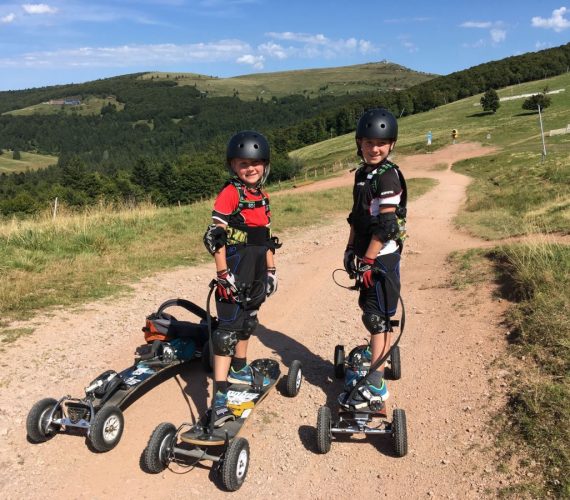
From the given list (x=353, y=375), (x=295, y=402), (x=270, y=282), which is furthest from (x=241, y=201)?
(x=295, y=402)

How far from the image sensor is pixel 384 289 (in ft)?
14.7

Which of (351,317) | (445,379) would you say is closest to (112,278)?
(351,317)

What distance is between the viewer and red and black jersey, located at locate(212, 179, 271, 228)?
14.1 feet

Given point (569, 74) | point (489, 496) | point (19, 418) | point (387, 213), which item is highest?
point (569, 74)

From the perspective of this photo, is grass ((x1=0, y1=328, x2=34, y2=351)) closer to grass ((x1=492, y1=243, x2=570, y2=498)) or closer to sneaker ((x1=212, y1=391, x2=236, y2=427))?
sneaker ((x1=212, y1=391, x2=236, y2=427))

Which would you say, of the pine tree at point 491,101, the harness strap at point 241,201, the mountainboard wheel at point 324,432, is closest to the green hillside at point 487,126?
the pine tree at point 491,101

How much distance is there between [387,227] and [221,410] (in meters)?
2.29

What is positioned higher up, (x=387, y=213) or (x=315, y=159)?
(x=315, y=159)

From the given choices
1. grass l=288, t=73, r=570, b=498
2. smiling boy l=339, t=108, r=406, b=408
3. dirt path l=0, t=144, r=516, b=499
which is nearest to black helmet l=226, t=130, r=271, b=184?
smiling boy l=339, t=108, r=406, b=408

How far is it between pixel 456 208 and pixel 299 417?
18486mm

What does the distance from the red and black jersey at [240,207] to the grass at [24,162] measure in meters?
178

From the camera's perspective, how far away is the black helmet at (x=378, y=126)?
169 inches

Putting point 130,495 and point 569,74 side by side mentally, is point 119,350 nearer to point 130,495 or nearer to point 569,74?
point 130,495

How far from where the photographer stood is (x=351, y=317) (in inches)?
310
